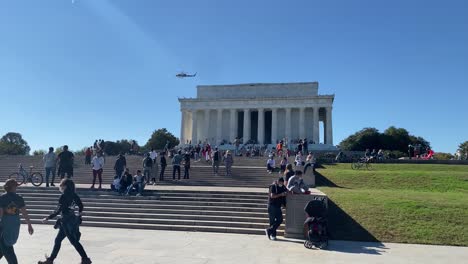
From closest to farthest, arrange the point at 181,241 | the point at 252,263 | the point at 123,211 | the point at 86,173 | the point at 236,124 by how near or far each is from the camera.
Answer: the point at 252,263 < the point at 181,241 < the point at 123,211 < the point at 86,173 < the point at 236,124

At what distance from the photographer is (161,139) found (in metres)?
86.4

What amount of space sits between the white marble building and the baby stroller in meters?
50.2

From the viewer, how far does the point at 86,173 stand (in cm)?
2692

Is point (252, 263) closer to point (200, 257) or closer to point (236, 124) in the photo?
point (200, 257)

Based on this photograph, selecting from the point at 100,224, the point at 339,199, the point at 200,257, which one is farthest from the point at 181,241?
the point at 339,199

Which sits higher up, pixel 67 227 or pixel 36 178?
pixel 36 178

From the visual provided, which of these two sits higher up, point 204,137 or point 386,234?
point 204,137

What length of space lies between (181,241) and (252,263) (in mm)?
3177

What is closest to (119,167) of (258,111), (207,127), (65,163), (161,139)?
(65,163)

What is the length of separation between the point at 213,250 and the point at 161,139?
7824 centimetres

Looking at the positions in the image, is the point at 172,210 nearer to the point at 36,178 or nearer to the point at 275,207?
the point at 275,207

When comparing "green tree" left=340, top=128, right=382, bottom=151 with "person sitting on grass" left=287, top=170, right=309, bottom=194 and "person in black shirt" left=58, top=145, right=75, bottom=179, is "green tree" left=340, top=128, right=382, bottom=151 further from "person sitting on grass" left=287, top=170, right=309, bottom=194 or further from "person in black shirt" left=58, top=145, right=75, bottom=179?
"person sitting on grass" left=287, top=170, right=309, bottom=194

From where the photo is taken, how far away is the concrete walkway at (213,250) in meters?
8.71

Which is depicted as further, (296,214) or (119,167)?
(119,167)
